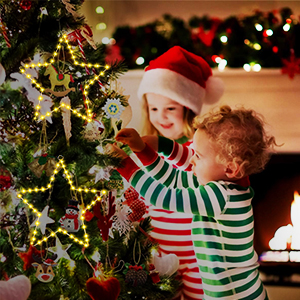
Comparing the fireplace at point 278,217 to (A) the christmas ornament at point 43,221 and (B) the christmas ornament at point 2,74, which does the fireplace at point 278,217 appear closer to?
(A) the christmas ornament at point 43,221

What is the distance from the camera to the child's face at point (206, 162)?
1.02 metres

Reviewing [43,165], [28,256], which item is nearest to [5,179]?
[43,165]

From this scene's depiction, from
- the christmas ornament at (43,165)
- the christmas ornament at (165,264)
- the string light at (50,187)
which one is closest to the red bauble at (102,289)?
the string light at (50,187)

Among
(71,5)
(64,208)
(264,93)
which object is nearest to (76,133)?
(64,208)

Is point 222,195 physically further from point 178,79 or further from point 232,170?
point 178,79

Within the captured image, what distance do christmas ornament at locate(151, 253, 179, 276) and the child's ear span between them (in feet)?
1.26

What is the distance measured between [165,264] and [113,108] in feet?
1.92

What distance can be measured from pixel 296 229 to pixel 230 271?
80cm

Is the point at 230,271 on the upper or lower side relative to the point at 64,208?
lower

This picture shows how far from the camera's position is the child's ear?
38.4 inches

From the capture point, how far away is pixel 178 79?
4.23 feet

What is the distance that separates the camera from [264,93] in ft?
5.55

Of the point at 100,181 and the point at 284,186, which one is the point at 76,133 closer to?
the point at 100,181

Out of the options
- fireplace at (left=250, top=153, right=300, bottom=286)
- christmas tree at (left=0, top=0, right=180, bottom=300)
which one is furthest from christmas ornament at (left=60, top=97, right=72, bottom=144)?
fireplace at (left=250, top=153, right=300, bottom=286)
